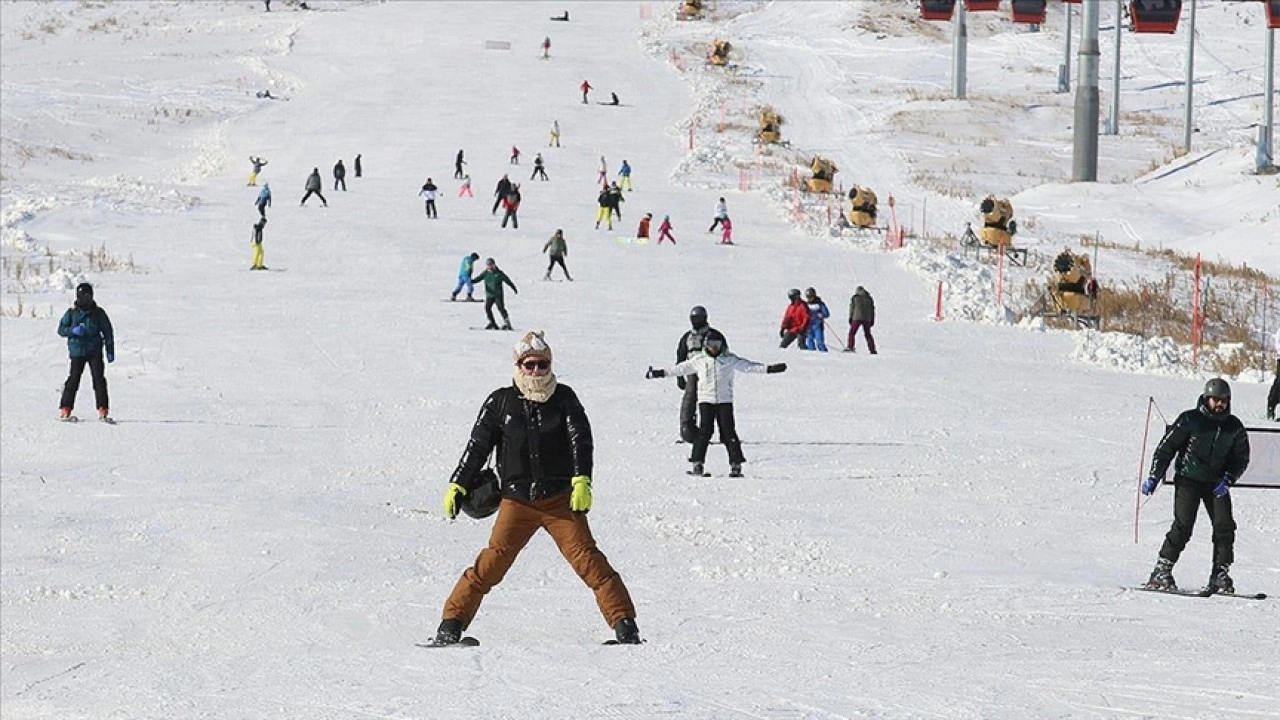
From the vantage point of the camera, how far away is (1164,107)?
77750mm

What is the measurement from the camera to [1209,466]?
11773mm

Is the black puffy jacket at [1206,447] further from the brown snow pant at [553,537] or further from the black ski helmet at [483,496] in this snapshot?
the black ski helmet at [483,496]

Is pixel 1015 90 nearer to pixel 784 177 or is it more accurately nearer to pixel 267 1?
pixel 784 177

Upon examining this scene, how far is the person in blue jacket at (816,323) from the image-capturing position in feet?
88.6

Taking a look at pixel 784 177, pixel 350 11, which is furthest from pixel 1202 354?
pixel 350 11

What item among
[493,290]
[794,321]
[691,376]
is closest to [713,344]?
[691,376]

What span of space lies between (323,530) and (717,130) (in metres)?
51.9

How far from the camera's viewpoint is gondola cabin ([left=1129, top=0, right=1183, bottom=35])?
48688 mm

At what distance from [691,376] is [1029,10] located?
35.7m

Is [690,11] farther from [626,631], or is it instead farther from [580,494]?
[580,494]

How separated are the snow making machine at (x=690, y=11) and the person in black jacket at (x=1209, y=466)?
89.4 m

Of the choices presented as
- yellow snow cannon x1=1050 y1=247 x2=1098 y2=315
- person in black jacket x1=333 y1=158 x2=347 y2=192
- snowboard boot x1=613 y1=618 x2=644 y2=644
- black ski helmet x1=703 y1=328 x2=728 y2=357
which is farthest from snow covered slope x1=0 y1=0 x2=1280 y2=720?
yellow snow cannon x1=1050 y1=247 x2=1098 y2=315

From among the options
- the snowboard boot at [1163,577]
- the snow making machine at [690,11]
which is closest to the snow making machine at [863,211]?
the snowboard boot at [1163,577]

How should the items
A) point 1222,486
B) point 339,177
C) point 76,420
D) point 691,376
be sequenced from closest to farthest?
point 1222,486
point 691,376
point 76,420
point 339,177
